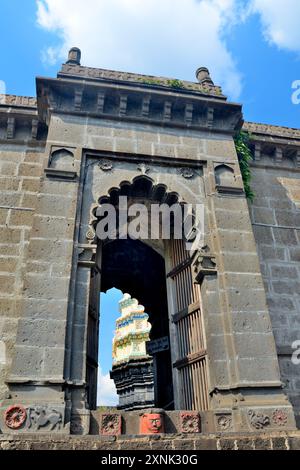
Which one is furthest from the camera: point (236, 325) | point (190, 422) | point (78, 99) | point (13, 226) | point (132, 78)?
point (132, 78)

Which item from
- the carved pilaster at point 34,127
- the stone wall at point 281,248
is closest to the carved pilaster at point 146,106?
the carved pilaster at point 34,127

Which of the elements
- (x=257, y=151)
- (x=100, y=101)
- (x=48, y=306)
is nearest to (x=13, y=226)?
(x=48, y=306)

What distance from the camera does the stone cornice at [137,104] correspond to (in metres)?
7.33

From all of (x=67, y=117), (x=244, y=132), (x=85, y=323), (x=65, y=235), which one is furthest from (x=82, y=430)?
(x=244, y=132)

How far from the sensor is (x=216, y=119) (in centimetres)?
793

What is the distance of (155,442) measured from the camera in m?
4.42

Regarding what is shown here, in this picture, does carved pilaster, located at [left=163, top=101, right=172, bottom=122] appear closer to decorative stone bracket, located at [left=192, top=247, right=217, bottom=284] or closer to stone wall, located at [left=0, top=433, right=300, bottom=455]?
decorative stone bracket, located at [left=192, top=247, right=217, bottom=284]

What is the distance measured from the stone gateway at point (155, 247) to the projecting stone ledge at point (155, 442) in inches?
10.0

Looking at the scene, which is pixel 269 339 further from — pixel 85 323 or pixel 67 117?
pixel 67 117

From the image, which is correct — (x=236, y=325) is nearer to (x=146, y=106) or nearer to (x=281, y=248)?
(x=281, y=248)

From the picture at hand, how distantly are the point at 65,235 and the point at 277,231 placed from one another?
4.61m

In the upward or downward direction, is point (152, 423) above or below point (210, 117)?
below

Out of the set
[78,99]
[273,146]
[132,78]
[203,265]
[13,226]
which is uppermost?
[132,78]

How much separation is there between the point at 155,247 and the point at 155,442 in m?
5.04
